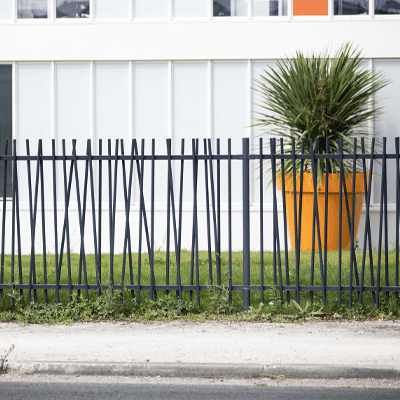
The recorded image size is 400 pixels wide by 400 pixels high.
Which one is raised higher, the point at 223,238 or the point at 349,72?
the point at 349,72

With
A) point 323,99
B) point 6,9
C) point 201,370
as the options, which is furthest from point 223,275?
point 6,9

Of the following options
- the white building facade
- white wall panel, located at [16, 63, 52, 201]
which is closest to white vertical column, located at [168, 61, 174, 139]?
the white building facade

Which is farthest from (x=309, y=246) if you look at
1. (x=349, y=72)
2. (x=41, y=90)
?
(x=41, y=90)

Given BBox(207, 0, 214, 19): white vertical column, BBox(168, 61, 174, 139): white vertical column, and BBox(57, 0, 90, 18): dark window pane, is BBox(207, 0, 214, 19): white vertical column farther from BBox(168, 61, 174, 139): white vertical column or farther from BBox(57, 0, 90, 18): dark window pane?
BBox(57, 0, 90, 18): dark window pane

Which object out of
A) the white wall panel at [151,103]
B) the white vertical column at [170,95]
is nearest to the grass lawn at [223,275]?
the white wall panel at [151,103]

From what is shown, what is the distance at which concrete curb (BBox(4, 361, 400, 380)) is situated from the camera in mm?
3938

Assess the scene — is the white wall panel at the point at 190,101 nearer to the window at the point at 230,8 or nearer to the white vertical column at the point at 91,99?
the window at the point at 230,8

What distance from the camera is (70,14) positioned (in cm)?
1069

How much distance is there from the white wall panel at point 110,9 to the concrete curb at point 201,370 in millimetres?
8236

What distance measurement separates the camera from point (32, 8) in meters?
10.7

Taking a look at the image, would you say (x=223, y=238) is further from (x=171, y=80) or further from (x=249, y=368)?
(x=249, y=368)

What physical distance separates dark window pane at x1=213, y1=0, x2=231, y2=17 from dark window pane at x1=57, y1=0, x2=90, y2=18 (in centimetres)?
259

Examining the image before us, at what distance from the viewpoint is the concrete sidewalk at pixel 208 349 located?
400cm

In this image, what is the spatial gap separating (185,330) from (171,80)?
6.66 meters
